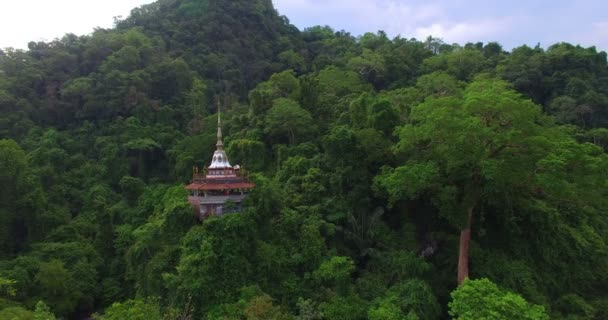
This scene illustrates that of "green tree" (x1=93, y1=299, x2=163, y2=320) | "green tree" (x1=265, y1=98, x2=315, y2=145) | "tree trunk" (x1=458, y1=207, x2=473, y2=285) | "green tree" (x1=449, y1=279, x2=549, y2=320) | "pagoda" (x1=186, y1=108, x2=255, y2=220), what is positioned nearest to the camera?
"green tree" (x1=449, y1=279, x2=549, y2=320)

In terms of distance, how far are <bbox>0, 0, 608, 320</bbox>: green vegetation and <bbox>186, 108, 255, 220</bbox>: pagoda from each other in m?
0.60

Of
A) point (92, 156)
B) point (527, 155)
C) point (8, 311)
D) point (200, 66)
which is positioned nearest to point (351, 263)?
point (527, 155)

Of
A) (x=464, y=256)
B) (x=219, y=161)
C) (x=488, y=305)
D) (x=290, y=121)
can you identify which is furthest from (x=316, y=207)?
(x=488, y=305)

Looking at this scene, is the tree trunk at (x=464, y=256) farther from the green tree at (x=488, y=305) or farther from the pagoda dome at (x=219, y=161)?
the pagoda dome at (x=219, y=161)

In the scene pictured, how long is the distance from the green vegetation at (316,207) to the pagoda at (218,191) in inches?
23.6

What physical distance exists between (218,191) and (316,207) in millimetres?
4439

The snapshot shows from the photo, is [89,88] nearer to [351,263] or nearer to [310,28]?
[351,263]

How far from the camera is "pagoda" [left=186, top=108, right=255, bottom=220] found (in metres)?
18.8

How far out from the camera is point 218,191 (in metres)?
19.3

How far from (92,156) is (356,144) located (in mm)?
21631

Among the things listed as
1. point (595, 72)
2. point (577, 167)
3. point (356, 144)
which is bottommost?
point (577, 167)

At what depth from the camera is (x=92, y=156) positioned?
112ft

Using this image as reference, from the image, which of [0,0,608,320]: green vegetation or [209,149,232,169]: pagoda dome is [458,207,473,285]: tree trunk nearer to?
[0,0,608,320]: green vegetation

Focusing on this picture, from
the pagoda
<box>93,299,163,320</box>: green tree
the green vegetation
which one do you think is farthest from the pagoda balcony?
<box>93,299,163,320</box>: green tree
